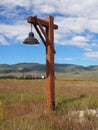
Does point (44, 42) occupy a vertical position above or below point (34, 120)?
above

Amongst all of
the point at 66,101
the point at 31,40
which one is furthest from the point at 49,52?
the point at 66,101

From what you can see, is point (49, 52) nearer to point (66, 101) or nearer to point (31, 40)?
point (31, 40)

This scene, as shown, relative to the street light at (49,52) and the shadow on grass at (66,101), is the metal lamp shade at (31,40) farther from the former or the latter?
the shadow on grass at (66,101)

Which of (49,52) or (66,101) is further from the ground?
(49,52)

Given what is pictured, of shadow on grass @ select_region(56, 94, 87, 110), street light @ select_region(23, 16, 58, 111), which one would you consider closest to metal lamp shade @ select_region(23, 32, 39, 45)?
street light @ select_region(23, 16, 58, 111)

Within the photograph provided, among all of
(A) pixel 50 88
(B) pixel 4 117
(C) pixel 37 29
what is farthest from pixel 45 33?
(B) pixel 4 117

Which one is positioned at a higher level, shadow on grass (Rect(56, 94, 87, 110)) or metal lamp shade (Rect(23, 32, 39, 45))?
metal lamp shade (Rect(23, 32, 39, 45))

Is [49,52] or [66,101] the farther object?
[66,101]

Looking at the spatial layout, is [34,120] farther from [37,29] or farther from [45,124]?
[37,29]

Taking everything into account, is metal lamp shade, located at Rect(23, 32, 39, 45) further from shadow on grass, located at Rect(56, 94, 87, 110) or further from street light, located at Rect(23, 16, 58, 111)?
shadow on grass, located at Rect(56, 94, 87, 110)

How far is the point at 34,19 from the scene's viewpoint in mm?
12977

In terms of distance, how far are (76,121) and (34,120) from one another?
A: 3.65ft

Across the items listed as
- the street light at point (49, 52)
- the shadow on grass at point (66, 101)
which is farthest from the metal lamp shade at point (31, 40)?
the shadow on grass at point (66, 101)

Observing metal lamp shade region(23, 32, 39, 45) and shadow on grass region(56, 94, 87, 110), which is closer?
metal lamp shade region(23, 32, 39, 45)
